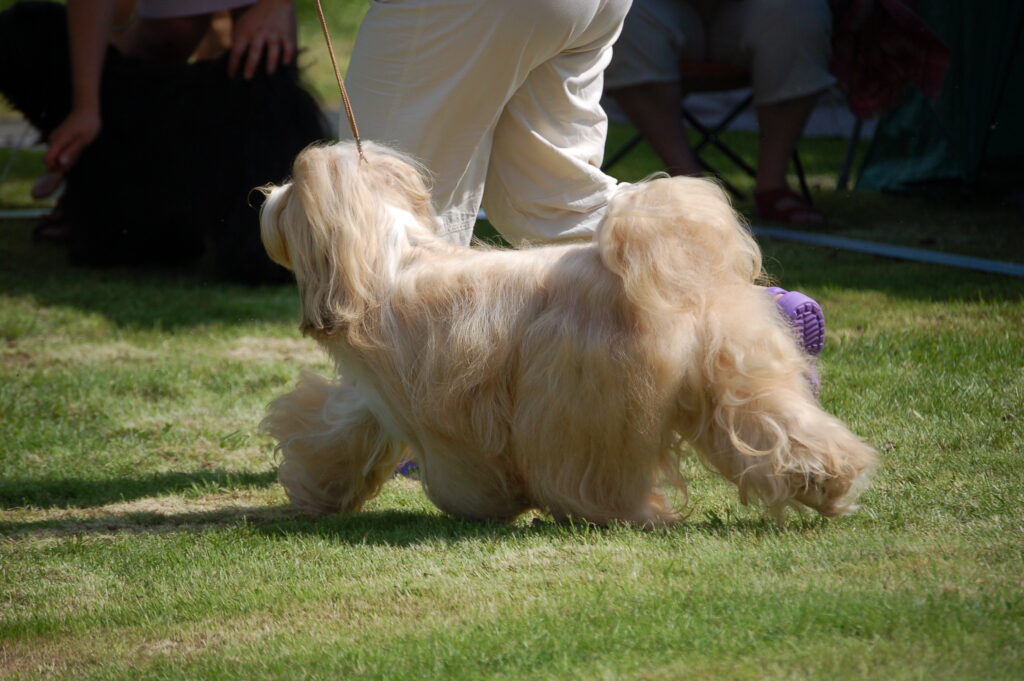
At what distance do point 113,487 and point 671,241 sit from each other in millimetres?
2111

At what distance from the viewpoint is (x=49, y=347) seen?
5.71 m

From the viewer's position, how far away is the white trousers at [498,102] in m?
3.27

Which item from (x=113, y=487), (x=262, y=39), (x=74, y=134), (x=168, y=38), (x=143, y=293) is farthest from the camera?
(x=168, y=38)

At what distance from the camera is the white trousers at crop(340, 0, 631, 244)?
327cm

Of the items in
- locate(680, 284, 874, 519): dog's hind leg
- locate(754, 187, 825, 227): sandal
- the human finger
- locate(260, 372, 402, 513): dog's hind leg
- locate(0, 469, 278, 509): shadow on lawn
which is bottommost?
locate(754, 187, 825, 227): sandal

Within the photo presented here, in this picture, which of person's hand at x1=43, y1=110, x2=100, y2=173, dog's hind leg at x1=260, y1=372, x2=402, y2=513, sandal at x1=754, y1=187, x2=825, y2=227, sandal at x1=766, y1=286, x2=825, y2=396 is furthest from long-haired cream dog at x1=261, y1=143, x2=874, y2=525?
sandal at x1=754, y1=187, x2=825, y2=227

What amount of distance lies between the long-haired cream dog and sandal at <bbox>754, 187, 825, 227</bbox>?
4.88 m

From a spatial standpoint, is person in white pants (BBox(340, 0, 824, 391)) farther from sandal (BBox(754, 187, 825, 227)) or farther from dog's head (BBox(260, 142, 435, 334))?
sandal (BBox(754, 187, 825, 227))

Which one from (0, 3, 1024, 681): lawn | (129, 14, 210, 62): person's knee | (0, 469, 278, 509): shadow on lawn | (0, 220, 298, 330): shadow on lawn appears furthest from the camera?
(129, 14, 210, 62): person's knee

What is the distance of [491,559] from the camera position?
2.83 meters

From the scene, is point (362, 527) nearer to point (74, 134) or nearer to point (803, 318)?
point (803, 318)

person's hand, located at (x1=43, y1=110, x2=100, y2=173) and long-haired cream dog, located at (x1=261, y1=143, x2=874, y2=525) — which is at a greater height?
long-haired cream dog, located at (x1=261, y1=143, x2=874, y2=525)

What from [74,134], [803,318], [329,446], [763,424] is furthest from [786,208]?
[763,424]

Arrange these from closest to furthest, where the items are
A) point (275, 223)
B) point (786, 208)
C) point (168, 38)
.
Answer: point (275, 223), point (168, 38), point (786, 208)
